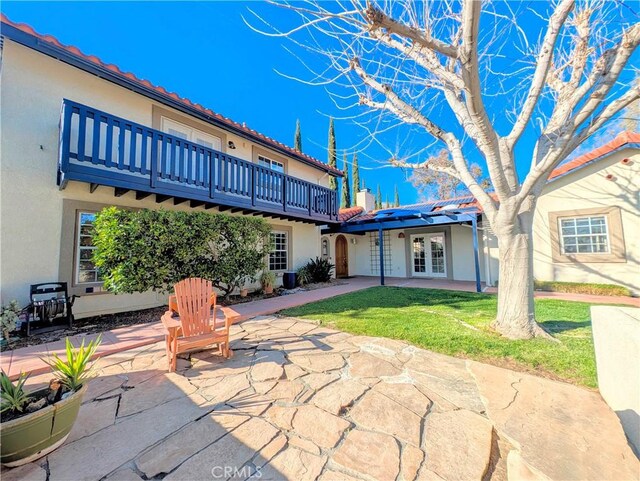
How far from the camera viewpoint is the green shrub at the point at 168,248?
18.6 ft

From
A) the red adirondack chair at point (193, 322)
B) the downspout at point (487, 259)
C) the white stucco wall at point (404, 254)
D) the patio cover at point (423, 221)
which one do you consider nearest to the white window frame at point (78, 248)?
the red adirondack chair at point (193, 322)

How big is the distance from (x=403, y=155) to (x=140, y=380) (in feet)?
19.9

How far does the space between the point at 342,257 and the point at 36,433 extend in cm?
1447

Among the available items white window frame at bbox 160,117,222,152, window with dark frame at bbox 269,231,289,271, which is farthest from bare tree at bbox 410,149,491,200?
white window frame at bbox 160,117,222,152

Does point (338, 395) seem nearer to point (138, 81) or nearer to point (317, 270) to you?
point (138, 81)

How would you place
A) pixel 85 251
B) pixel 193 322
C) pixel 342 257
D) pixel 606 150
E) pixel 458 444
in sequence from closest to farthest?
pixel 458 444 → pixel 193 322 → pixel 85 251 → pixel 606 150 → pixel 342 257

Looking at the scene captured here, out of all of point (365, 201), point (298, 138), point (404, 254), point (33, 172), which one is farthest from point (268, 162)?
point (298, 138)

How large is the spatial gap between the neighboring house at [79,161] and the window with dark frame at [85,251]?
2 cm

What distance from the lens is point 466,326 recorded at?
17.4 ft

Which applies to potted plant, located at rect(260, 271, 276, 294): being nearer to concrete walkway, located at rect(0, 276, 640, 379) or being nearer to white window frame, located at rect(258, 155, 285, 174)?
concrete walkway, located at rect(0, 276, 640, 379)

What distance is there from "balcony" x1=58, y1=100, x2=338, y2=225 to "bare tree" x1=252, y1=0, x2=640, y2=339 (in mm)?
4333

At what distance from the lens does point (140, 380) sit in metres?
3.32

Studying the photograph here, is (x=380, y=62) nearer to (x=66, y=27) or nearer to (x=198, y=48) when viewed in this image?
(x=198, y=48)

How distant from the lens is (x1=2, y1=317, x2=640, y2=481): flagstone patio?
197cm
